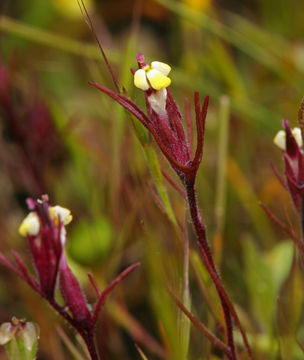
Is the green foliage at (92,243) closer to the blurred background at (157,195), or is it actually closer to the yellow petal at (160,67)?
the blurred background at (157,195)

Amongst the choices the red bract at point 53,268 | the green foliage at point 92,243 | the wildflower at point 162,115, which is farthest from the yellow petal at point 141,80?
the green foliage at point 92,243

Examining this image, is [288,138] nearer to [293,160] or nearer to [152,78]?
[293,160]

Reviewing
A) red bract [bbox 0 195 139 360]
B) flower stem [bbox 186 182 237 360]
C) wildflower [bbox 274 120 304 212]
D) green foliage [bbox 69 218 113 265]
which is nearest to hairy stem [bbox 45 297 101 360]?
red bract [bbox 0 195 139 360]

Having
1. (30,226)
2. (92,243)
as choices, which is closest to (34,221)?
(30,226)

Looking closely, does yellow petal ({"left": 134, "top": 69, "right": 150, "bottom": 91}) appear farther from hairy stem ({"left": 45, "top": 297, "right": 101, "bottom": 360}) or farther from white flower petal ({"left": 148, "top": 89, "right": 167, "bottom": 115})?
hairy stem ({"left": 45, "top": 297, "right": 101, "bottom": 360})

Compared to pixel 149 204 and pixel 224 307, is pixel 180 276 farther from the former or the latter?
pixel 149 204
